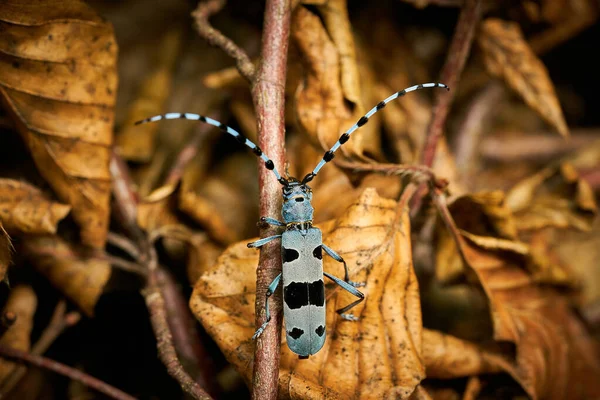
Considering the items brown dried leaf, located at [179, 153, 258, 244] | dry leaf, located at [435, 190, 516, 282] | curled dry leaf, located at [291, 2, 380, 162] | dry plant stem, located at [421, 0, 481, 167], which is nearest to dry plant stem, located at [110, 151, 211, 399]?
brown dried leaf, located at [179, 153, 258, 244]

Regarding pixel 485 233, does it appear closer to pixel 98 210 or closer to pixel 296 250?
pixel 296 250

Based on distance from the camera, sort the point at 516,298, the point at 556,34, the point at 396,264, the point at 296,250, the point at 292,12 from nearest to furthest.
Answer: the point at 296,250
the point at 396,264
the point at 292,12
the point at 516,298
the point at 556,34

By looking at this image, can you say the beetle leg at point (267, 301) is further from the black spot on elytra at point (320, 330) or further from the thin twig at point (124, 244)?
the thin twig at point (124, 244)

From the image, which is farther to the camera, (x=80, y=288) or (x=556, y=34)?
(x=556, y=34)

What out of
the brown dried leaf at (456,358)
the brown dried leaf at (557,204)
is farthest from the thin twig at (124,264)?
the brown dried leaf at (557,204)

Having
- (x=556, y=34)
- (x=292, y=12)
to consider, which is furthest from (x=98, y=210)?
(x=556, y=34)

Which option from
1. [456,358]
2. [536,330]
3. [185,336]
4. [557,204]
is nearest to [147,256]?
[185,336]
